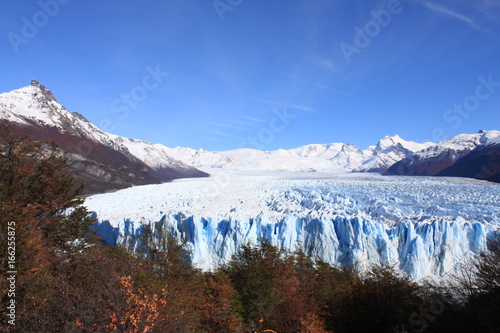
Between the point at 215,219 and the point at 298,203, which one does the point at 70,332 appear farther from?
the point at 298,203

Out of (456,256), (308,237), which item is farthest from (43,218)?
(456,256)

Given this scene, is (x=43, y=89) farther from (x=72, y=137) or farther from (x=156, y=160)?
(x=156, y=160)

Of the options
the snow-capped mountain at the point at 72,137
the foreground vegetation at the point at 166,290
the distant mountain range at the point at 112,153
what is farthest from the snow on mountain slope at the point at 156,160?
the foreground vegetation at the point at 166,290

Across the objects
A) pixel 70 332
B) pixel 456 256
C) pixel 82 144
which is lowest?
pixel 456 256

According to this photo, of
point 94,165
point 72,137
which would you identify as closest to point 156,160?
point 72,137

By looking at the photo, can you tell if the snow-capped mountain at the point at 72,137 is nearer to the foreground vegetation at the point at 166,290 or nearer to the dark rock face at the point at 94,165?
the dark rock face at the point at 94,165
